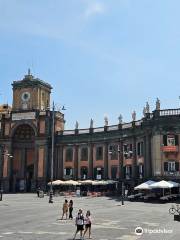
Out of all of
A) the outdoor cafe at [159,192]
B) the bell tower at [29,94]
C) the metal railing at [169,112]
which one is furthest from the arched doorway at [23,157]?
the metal railing at [169,112]

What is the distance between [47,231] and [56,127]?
188 ft

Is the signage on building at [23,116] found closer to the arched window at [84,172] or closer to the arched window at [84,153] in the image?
the arched window at [84,153]

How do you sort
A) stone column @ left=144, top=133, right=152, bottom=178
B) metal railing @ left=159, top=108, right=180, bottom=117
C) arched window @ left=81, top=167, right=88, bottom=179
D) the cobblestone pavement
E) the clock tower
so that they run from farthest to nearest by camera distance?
the clock tower
arched window @ left=81, top=167, right=88, bottom=179
stone column @ left=144, top=133, right=152, bottom=178
metal railing @ left=159, top=108, right=180, bottom=117
the cobblestone pavement

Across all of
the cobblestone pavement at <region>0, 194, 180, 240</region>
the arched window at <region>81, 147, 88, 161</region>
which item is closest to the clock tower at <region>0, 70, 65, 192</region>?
the arched window at <region>81, 147, 88, 161</region>

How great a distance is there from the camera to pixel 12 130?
79.8 m

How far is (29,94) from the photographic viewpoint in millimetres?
80812

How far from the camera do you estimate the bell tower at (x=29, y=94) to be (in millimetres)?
80438

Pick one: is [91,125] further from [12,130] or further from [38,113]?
[12,130]

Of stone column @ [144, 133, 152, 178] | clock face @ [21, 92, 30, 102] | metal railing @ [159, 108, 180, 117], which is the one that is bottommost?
stone column @ [144, 133, 152, 178]

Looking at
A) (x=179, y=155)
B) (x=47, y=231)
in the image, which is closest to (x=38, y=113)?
(x=179, y=155)

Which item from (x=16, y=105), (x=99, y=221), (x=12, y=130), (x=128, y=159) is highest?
(x=16, y=105)

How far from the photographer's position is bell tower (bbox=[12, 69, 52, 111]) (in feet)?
264
